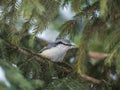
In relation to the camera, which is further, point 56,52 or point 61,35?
point 56,52

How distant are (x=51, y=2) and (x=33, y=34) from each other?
276 mm

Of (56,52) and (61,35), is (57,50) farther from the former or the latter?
(61,35)

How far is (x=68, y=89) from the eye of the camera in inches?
107

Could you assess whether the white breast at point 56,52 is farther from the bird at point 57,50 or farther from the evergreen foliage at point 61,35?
the evergreen foliage at point 61,35

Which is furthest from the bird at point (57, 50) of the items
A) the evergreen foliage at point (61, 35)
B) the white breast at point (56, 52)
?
the evergreen foliage at point (61, 35)

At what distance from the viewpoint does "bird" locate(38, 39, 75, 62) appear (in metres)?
4.25

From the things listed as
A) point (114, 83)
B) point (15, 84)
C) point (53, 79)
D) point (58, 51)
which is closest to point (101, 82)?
point (114, 83)

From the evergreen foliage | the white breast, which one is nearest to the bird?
the white breast

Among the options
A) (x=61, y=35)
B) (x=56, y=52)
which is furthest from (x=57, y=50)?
(x=61, y=35)

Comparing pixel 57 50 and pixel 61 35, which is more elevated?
pixel 57 50

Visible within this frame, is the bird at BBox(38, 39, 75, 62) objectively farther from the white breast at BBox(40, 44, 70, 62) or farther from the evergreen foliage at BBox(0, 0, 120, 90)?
the evergreen foliage at BBox(0, 0, 120, 90)

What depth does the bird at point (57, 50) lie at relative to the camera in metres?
4.25

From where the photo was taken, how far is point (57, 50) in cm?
448

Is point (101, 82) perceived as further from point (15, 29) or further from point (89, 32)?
point (15, 29)
